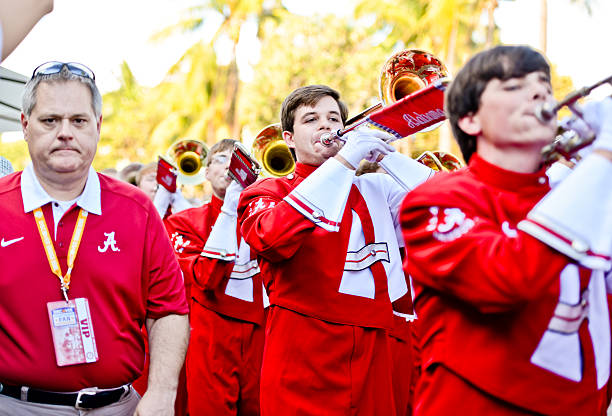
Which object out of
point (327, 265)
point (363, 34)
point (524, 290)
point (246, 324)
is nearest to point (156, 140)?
point (363, 34)

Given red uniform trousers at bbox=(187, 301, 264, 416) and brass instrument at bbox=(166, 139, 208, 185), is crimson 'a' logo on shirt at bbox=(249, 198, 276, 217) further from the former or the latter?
brass instrument at bbox=(166, 139, 208, 185)

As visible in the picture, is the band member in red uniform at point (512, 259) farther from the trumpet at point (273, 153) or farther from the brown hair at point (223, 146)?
the brown hair at point (223, 146)

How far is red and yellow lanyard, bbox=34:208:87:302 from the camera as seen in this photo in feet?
9.58

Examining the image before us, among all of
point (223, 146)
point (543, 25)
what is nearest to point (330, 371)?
point (223, 146)

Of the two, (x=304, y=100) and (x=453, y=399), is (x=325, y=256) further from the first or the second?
(x=453, y=399)

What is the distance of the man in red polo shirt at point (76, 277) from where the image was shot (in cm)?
287

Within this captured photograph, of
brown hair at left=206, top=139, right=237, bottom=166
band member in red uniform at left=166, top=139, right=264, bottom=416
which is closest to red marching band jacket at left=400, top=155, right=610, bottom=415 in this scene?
band member in red uniform at left=166, top=139, right=264, bottom=416

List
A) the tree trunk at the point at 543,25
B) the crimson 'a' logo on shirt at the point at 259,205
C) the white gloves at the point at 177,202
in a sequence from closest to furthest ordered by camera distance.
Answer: the crimson 'a' logo on shirt at the point at 259,205 → the white gloves at the point at 177,202 → the tree trunk at the point at 543,25

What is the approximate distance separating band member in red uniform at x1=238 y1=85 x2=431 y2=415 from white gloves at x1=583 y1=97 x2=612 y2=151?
166 cm

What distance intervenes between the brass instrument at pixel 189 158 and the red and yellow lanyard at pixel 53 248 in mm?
6270

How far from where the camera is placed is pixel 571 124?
2203 mm

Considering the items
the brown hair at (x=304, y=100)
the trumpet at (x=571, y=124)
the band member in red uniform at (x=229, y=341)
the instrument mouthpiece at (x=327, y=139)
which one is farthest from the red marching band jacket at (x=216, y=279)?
the trumpet at (x=571, y=124)

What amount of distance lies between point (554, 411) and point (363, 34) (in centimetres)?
2319

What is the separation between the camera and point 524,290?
6.73 ft
